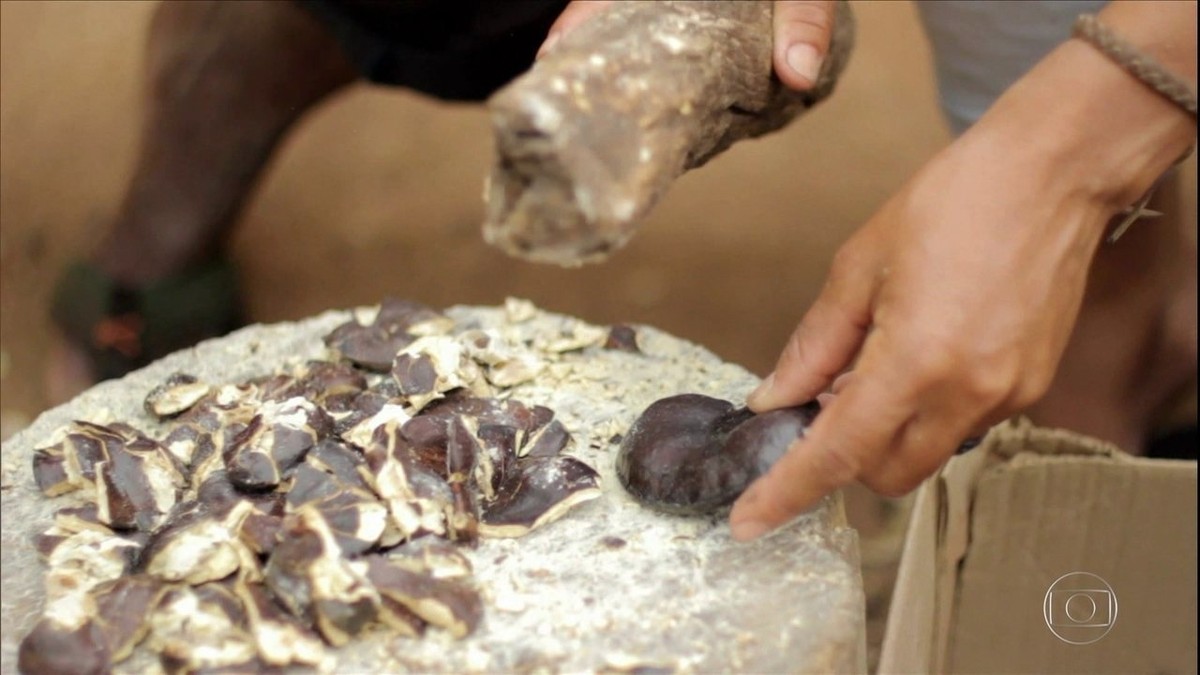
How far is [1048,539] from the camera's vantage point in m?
1.02

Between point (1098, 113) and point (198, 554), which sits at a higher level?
point (1098, 113)

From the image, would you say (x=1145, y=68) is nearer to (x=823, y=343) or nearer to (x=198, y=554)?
(x=823, y=343)

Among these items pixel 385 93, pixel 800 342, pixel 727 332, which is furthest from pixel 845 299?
pixel 385 93

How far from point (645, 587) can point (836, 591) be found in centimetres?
12

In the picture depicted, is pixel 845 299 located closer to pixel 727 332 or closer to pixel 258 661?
pixel 258 661

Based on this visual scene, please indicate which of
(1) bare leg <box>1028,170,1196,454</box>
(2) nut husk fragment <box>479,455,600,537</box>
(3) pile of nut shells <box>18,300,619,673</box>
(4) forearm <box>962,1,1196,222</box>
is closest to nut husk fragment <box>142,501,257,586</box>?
(3) pile of nut shells <box>18,300,619,673</box>

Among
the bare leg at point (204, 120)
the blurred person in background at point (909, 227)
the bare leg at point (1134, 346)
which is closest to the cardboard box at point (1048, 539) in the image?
the blurred person in background at point (909, 227)

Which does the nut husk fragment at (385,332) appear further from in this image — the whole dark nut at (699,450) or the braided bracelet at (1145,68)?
the braided bracelet at (1145,68)

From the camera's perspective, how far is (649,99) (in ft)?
2.16

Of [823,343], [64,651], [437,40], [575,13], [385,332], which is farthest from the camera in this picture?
[437,40]

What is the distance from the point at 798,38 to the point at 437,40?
1.51 ft

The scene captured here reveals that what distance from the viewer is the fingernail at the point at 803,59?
2.86ft

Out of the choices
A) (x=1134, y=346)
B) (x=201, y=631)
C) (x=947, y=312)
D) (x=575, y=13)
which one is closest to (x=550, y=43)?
(x=575, y=13)

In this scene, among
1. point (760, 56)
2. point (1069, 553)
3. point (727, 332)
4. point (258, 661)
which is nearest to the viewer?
point (258, 661)
